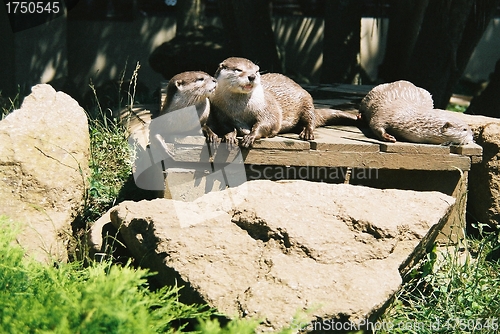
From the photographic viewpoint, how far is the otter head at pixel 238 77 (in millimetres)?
4352

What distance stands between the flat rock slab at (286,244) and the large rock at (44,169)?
0.46 m

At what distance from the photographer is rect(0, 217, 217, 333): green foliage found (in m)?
2.37

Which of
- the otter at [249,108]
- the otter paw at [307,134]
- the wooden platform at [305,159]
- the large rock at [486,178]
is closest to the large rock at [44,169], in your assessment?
the wooden platform at [305,159]

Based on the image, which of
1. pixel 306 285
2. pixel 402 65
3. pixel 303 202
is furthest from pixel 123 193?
pixel 402 65

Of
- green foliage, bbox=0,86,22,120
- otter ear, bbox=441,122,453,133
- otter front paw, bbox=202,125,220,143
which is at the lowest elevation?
green foliage, bbox=0,86,22,120

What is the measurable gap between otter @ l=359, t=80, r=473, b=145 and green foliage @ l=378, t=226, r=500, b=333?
0.77 meters

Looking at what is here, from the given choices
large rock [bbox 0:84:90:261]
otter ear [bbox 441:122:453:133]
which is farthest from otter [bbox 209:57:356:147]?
large rock [bbox 0:84:90:261]

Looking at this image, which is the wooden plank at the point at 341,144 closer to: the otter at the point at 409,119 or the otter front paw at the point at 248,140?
the otter at the point at 409,119

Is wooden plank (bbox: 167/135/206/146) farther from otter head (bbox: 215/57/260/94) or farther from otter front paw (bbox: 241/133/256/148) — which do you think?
otter head (bbox: 215/57/260/94)

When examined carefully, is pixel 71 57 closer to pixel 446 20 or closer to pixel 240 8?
pixel 240 8

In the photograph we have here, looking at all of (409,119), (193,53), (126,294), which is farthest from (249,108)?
(193,53)

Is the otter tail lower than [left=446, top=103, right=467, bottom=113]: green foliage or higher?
higher

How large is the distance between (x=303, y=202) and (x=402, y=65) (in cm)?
456

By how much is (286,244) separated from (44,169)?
1727 millimetres
